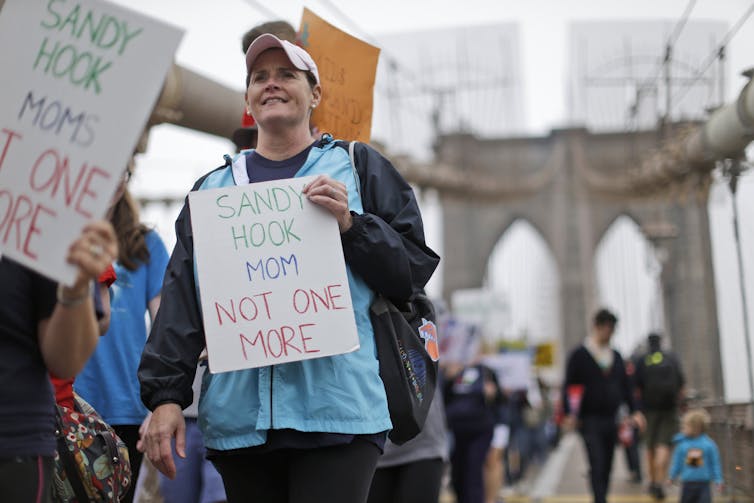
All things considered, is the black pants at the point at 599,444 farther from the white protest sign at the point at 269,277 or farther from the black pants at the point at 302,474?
the white protest sign at the point at 269,277

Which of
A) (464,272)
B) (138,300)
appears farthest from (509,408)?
(464,272)

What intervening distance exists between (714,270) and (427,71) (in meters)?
32.4

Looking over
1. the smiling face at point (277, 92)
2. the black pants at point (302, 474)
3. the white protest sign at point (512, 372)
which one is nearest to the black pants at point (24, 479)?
the black pants at point (302, 474)

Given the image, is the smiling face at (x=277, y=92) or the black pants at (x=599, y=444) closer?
the smiling face at (x=277, y=92)

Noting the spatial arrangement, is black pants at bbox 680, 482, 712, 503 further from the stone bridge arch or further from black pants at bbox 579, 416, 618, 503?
the stone bridge arch

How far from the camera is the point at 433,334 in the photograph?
11.0 ft

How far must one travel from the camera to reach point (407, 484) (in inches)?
202

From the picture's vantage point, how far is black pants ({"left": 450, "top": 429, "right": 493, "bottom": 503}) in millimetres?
8555

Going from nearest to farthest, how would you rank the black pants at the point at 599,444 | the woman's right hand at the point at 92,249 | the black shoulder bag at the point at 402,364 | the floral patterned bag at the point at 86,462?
the woman's right hand at the point at 92,249 → the floral patterned bag at the point at 86,462 → the black shoulder bag at the point at 402,364 → the black pants at the point at 599,444

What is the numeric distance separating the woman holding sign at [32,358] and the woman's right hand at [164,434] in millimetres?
434

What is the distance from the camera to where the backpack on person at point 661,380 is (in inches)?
521

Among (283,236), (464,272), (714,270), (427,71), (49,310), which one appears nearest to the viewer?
(49,310)

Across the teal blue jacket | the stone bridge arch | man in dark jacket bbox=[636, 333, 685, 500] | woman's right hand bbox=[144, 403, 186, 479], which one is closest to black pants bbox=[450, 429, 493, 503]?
man in dark jacket bbox=[636, 333, 685, 500]

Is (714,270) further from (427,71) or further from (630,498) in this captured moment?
(427,71)
